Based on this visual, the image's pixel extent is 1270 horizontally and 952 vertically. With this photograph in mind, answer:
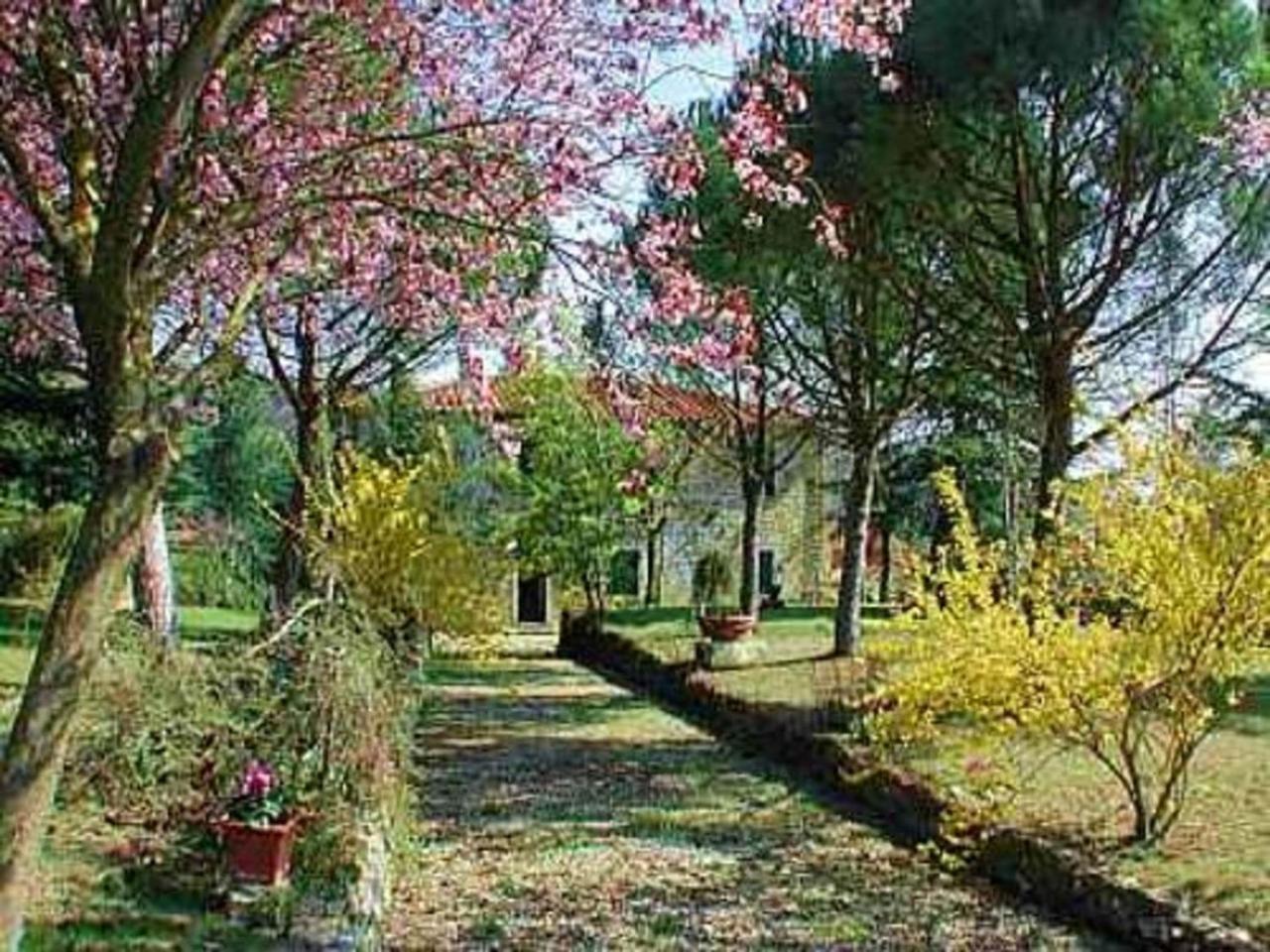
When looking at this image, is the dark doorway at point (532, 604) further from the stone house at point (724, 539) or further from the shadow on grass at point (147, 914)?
the shadow on grass at point (147, 914)

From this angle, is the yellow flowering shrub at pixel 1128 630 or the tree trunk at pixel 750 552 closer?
the yellow flowering shrub at pixel 1128 630

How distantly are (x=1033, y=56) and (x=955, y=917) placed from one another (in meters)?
6.39

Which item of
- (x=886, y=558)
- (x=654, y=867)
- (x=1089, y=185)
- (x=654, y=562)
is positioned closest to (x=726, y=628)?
(x=1089, y=185)

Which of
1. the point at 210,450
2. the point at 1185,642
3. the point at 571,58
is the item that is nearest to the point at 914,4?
the point at 1185,642

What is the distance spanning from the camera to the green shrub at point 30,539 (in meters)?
19.4

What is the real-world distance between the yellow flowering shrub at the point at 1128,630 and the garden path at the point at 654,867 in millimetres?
959

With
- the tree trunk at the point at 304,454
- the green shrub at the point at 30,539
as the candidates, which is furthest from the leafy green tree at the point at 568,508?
the tree trunk at the point at 304,454

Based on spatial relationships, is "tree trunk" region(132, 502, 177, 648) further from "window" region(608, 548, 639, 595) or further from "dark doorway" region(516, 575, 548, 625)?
"dark doorway" region(516, 575, 548, 625)

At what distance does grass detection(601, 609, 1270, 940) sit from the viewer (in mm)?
7407

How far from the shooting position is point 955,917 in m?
7.96

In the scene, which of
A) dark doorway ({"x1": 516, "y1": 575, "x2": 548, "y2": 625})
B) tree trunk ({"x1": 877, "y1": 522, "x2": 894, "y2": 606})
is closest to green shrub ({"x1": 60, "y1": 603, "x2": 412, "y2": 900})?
tree trunk ({"x1": 877, "y1": 522, "x2": 894, "y2": 606})

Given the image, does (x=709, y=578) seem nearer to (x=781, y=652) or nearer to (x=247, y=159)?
(x=781, y=652)

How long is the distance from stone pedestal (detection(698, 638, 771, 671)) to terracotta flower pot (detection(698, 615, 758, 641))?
109mm

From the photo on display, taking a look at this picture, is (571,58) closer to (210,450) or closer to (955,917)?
(955,917)
